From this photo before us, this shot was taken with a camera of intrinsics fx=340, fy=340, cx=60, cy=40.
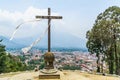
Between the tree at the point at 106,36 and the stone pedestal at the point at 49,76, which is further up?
the tree at the point at 106,36

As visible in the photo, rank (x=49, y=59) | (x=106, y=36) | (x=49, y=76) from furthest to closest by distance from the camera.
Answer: (x=106, y=36), (x=49, y=59), (x=49, y=76)

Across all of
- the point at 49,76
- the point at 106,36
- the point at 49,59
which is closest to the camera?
the point at 49,76

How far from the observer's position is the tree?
33500mm

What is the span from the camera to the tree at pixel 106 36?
33500 millimetres

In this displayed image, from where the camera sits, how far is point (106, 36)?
33531mm

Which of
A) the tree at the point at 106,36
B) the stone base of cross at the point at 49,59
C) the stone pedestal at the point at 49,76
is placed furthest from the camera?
the tree at the point at 106,36

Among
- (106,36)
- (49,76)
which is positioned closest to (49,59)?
(49,76)

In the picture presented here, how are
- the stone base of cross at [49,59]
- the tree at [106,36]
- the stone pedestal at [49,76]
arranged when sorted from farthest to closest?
the tree at [106,36]
the stone base of cross at [49,59]
the stone pedestal at [49,76]

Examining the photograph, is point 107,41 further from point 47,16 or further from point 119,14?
point 47,16

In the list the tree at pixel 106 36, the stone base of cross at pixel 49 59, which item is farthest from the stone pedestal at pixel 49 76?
the tree at pixel 106 36

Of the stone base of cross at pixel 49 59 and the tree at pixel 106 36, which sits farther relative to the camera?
the tree at pixel 106 36

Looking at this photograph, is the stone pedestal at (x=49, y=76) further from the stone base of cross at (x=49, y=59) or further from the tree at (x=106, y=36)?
the tree at (x=106, y=36)

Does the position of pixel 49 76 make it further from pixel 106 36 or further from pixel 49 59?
pixel 106 36

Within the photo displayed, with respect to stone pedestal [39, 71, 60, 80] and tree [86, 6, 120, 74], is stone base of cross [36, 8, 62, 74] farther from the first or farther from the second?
tree [86, 6, 120, 74]
